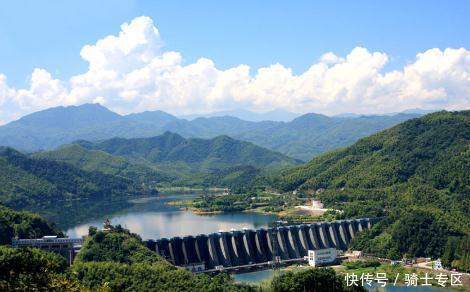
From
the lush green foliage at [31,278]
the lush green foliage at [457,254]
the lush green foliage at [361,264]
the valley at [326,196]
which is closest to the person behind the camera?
the lush green foliage at [31,278]

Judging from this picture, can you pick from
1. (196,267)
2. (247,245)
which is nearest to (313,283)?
(196,267)

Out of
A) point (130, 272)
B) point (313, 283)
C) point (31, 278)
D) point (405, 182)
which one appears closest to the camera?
point (31, 278)

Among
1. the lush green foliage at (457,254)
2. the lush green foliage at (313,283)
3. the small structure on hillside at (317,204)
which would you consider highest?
the small structure on hillside at (317,204)

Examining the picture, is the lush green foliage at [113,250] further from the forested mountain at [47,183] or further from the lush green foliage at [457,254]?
the forested mountain at [47,183]

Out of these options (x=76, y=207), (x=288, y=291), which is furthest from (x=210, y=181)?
(x=288, y=291)

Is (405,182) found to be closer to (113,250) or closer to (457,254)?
(457,254)

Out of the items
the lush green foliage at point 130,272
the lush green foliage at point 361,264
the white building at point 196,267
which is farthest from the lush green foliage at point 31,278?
the lush green foliage at point 361,264

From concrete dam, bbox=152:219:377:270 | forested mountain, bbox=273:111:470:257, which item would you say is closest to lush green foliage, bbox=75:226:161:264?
concrete dam, bbox=152:219:377:270
